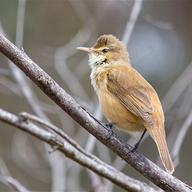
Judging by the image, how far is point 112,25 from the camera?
927 centimetres

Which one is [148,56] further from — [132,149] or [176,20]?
[132,149]

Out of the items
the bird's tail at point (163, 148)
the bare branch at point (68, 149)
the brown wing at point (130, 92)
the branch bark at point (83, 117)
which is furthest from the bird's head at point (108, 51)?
the bare branch at point (68, 149)

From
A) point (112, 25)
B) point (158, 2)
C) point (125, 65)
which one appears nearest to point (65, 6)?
point (112, 25)

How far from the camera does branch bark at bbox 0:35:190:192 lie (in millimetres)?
3539

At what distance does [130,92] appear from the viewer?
16.2ft

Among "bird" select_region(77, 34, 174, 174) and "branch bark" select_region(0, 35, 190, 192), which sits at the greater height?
"bird" select_region(77, 34, 174, 174)

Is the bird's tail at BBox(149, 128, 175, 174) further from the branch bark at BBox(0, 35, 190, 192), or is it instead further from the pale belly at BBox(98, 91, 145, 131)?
the branch bark at BBox(0, 35, 190, 192)

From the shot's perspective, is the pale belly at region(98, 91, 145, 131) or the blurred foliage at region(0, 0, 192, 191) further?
the blurred foliage at region(0, 0, 192, 191)

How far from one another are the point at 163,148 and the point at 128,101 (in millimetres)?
618

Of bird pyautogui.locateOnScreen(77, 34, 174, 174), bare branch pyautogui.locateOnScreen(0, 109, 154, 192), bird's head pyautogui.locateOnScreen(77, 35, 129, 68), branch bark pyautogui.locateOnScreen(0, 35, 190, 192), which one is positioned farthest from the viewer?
bird's head pyautogui.locateOnScreen(77, 35, 129, 68)

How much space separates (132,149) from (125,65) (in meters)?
1.64

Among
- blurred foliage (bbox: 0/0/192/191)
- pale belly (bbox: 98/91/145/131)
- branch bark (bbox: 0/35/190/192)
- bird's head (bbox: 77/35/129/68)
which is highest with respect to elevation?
blurred foliage (bbox: 0/0/192/191)

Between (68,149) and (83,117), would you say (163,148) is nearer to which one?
(83,117)

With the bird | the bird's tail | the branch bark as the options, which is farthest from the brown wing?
the branch bark
